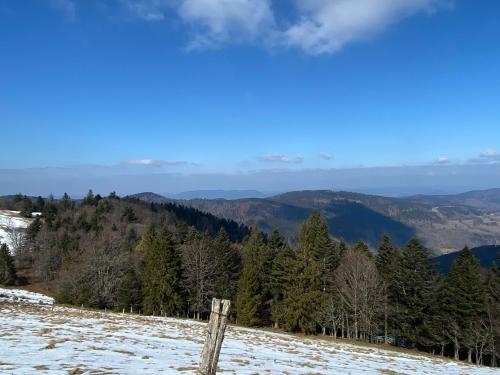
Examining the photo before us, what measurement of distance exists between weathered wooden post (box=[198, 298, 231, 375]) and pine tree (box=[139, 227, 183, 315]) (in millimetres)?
48643

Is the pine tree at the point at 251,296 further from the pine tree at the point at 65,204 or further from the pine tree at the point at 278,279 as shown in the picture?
the pine tree at the point at 65,204

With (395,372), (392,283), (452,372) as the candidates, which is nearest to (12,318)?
(395,372)

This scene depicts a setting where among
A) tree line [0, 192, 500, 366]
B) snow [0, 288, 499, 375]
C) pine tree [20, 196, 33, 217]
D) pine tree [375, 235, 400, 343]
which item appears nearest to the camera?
snow [0, 288, 499, 375]

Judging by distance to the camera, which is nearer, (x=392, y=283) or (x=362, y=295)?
(x=362, y=295)

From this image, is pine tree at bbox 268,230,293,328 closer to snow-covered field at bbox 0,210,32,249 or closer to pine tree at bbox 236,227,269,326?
pine tree at bbox 236,227,269,326

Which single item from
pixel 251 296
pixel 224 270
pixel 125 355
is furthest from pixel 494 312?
pixel 125 355

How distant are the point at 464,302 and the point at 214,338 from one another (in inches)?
1753

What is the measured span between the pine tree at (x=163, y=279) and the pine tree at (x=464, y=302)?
35.4 metres

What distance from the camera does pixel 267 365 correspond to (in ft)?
50.6

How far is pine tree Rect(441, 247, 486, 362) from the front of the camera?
4084cm

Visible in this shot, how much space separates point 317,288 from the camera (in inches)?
1775

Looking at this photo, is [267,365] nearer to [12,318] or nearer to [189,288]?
[12,318]

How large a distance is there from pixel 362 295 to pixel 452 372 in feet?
77.8

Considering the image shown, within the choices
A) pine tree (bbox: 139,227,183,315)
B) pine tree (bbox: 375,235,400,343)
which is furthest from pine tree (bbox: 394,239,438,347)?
pine tree (bbox: 139,227,183,315)
